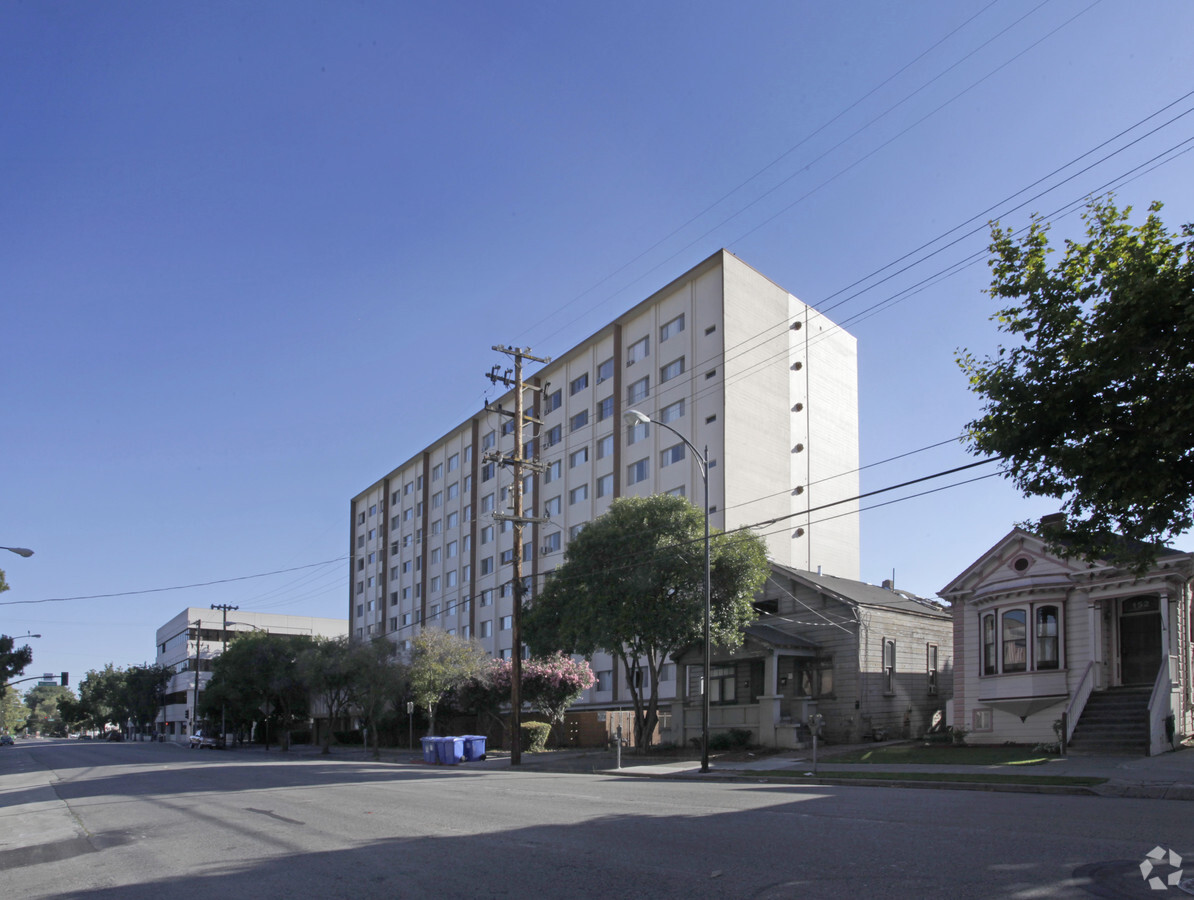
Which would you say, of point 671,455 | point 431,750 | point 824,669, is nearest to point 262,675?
point 431,750

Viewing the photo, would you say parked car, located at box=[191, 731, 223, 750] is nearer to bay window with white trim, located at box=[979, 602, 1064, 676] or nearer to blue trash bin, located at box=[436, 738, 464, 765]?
blue trash bin, located at box=[436, 738, 464, 765]

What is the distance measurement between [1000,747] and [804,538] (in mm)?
24109

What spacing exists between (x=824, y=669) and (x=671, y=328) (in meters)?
22.8

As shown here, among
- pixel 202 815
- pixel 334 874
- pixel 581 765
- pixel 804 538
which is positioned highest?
pixel 804 538

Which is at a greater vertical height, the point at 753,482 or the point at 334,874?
the point at 753,482

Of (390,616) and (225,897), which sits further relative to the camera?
(390,616)

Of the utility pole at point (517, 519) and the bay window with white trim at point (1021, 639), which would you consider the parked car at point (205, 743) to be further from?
the bay window with white trim at point (1021, 639)

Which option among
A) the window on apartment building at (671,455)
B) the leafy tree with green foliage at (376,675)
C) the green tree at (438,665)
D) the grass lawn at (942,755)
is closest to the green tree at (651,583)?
the grass lawn at (942,755)

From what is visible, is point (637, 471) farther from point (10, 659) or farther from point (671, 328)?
point (10, 659)

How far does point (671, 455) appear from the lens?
1895 inches

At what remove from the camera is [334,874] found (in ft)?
29.9

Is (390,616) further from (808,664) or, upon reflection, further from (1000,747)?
(1000,747)

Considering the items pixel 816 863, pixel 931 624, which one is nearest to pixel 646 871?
pixel 816 863

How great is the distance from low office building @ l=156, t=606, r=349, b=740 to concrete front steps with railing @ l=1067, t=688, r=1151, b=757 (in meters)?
104
